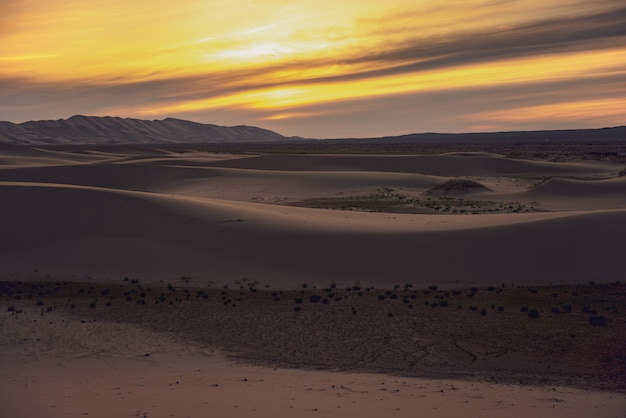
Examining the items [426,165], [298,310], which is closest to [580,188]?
[426,165]

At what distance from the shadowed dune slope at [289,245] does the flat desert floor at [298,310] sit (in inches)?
3.3

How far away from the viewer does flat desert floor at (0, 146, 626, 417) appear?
9.82 metres

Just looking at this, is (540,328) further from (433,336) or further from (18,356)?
(18,356)

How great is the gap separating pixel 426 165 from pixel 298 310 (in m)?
53.5

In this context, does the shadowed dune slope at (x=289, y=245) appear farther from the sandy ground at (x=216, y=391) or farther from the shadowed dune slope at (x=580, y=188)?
the shadowed dune slope at (x=580, y=188)

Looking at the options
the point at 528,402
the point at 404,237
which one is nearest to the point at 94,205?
the point at 404,237

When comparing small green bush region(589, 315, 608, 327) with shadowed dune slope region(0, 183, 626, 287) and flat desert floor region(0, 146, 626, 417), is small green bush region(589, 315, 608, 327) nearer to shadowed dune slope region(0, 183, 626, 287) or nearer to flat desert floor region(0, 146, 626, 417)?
flat desert floor region(0, 146, 626, 417)

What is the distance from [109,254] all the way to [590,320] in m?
14.5

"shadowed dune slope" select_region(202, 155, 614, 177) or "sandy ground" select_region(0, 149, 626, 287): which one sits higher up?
"shadowed dune slope" select_region(202, 155, 614, 177)

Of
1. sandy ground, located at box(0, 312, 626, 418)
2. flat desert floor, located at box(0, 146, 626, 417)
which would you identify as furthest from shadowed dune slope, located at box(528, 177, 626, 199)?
sandy ground, located at box(0, 312, 626, 418)

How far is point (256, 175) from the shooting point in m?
52.8

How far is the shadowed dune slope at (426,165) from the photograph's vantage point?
64125 mm

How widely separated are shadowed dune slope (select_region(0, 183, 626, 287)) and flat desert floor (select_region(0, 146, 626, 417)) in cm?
8

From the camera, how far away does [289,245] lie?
20.9 meters
